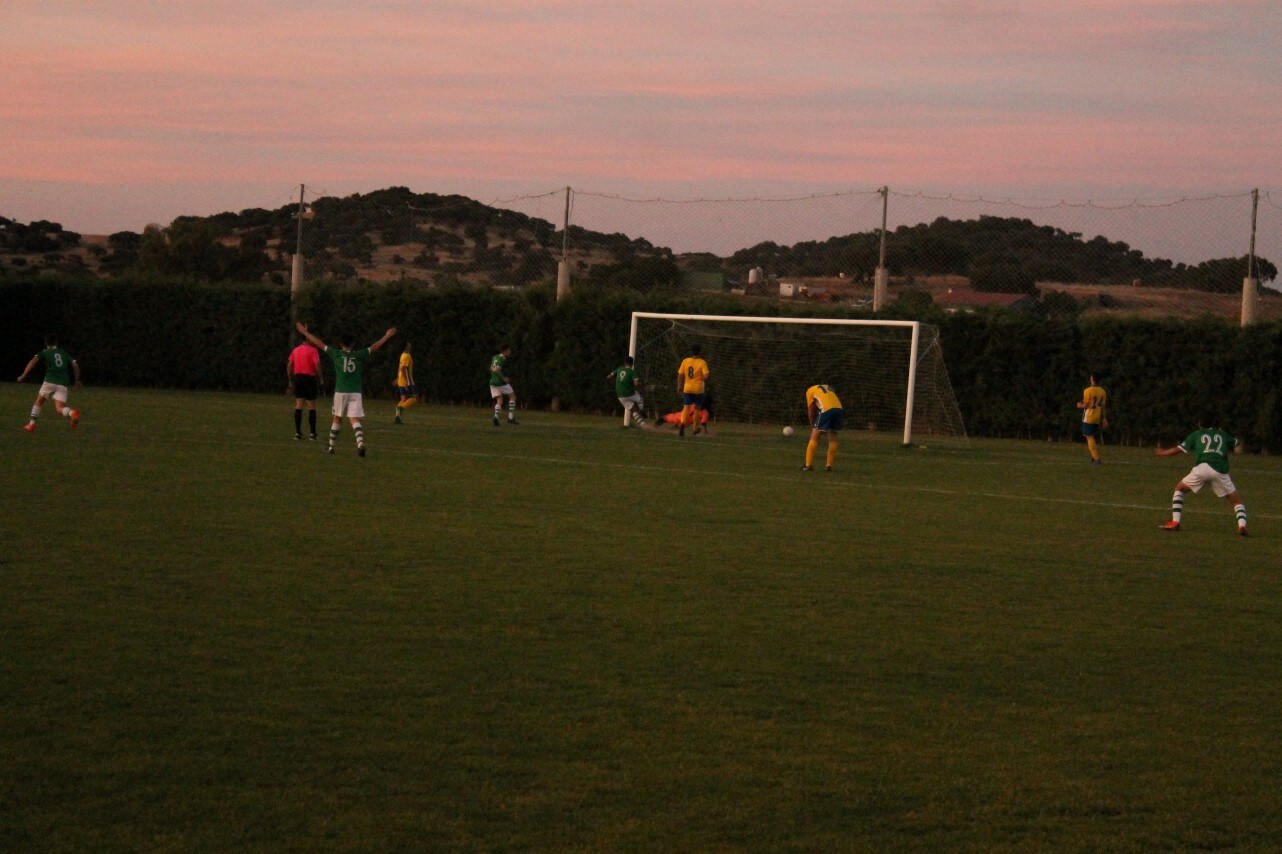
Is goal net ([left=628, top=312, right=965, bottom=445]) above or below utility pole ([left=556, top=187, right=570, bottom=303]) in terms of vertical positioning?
below

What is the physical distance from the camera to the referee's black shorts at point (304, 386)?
24.5 metres

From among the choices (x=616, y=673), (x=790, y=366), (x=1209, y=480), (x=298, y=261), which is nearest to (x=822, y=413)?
(x=1209, y=480)

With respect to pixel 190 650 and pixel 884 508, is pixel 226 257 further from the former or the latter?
pixel 190 650

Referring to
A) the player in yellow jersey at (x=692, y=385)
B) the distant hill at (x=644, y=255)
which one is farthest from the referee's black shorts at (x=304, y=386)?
the distant hill at (x=644, y=255)

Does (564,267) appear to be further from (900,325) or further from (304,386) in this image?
(304,386)

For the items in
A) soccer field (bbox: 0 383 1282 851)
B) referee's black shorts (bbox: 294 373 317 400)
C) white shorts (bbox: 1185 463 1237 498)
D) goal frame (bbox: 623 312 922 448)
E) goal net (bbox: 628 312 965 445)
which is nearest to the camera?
soccer field (bbox: 0 383 1282 851)

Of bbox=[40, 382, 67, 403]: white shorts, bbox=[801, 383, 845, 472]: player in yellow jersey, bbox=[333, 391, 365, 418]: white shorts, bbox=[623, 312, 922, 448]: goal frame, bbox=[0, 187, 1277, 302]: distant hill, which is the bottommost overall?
bbox=[40, 382, 67, 403]: white shorts

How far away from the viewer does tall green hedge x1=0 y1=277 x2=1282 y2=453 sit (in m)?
33.3

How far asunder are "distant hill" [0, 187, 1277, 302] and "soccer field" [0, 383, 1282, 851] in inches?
824

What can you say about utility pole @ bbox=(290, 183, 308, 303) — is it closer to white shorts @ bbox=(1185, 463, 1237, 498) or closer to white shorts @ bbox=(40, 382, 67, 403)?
white shorts @ bbox=(40, 382, 67, 403)

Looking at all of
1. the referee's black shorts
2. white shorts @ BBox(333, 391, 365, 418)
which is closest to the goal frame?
the referee's black shorts

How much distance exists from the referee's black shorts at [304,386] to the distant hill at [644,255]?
1808cm

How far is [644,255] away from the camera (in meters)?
43.4

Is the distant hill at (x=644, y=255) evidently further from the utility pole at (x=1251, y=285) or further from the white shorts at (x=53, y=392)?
the white shorts at (x=53, y=392)
